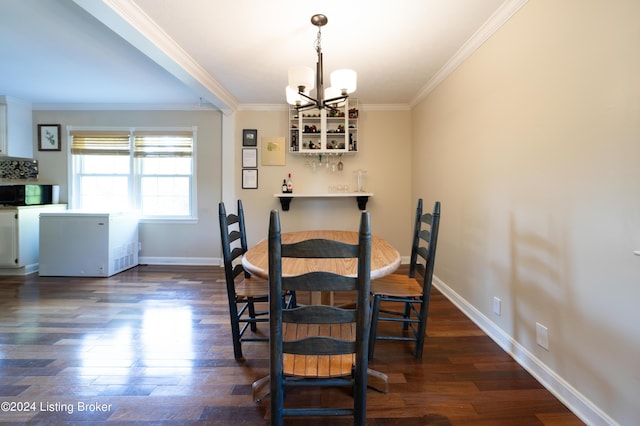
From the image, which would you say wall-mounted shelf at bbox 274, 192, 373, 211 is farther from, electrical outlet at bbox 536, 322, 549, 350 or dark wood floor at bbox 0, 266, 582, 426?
electrical outlet at bbox 536, 322, 549, 350

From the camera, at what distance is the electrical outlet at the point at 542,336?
5.36 feet

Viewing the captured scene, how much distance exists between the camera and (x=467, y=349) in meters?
2.02

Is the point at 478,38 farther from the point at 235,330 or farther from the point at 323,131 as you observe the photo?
the point at 235,330

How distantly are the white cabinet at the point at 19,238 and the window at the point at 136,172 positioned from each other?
0.59 metres

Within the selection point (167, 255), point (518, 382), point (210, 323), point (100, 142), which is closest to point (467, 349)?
point (518, 382)

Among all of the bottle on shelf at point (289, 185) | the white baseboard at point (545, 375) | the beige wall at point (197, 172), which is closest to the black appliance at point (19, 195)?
the beige wall at point (197, 172)

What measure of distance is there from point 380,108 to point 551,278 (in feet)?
10.6

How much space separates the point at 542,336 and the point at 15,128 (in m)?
6.35

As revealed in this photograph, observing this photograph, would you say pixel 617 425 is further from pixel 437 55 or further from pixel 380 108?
pixel 380 108

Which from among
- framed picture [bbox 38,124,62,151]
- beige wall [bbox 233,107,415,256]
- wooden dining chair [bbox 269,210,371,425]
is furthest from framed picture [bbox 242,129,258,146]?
wooden dining chair [bbox 269,210,371,425]

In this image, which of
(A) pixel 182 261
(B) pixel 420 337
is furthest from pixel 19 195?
(B) pixel 420 337

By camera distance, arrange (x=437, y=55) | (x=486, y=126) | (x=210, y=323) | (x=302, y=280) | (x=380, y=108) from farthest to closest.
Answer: (x=380, y=108)
(x=437, y=55)
(x=210, y=323)
(x=486, y=126)
(x=302, y=280)

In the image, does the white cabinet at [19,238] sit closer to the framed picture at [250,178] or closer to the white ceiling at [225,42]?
the white ceiling at [225,42]

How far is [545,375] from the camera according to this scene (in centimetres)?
163
